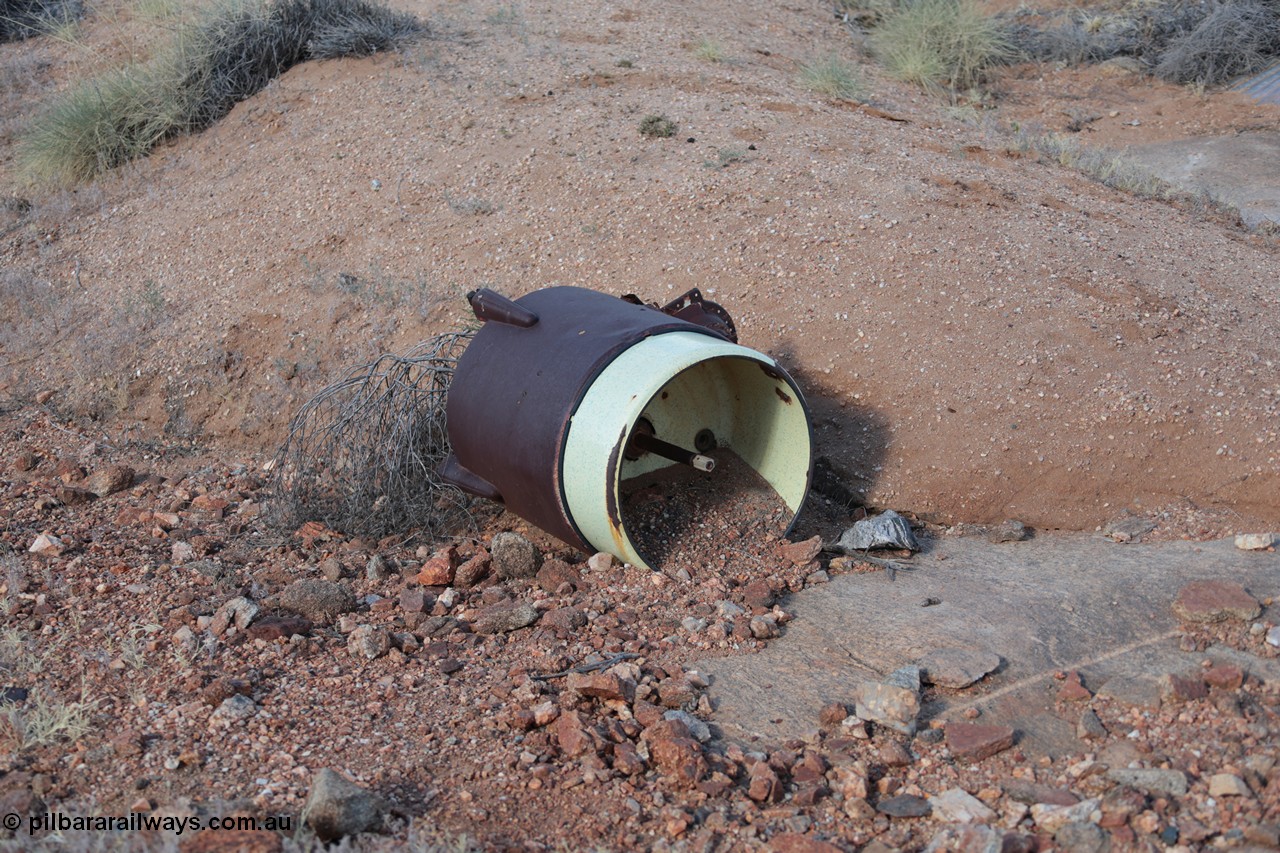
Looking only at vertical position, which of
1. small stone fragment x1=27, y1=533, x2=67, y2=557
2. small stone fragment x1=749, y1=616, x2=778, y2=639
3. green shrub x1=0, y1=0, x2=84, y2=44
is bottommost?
small stone fragment x1=27, y1=533, x2=67, y2=557

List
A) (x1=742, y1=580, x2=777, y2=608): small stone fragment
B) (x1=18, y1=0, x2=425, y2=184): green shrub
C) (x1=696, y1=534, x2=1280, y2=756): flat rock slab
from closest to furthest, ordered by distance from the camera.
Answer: (x1=696, y1=534, x2=1280, y2=756): flat rock slab
(x1=742, y1=580, x2=777, y2=608): small stone fragment
(x1=18, y1=0, x2=425, y2=184): green shrub

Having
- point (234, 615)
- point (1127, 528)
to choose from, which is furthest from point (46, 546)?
point (1127, 528)

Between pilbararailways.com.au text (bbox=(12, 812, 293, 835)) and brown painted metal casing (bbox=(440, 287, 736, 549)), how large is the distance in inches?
52.1

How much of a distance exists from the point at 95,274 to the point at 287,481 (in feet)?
7.41

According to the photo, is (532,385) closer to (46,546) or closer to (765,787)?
(765,787)

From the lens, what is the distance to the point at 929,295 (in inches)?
179

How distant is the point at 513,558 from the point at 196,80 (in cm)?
455

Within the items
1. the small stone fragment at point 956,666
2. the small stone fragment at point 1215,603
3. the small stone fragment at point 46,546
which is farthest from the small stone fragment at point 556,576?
the small stone fragment at point 1215,603

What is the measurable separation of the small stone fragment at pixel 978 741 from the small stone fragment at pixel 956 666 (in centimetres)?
21

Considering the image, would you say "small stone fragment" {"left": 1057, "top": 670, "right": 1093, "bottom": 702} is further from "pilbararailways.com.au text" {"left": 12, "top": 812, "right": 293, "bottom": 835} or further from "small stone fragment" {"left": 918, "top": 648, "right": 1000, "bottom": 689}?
"pilbararailways.com.au text" {"left": 12, "top": 812, "right": 293, "bottom": 835}

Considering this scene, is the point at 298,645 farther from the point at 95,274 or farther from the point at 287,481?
the point at 95,274

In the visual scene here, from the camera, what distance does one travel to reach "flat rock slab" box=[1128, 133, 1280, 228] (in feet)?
20.7

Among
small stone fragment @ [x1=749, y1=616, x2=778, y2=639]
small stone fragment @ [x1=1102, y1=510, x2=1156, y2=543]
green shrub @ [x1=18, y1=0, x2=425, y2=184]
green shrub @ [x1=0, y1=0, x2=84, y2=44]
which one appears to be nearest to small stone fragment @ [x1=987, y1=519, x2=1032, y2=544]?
small stone fragment @ [x1=1102, y1=510, x2=1156, y2=543]

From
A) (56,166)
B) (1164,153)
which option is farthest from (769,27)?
(56,166)
